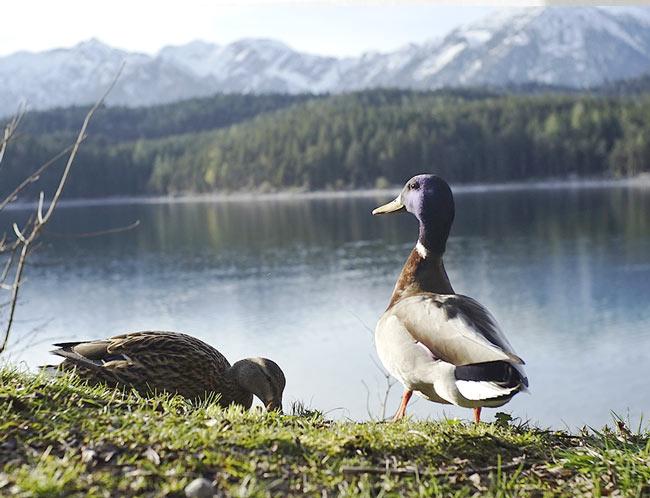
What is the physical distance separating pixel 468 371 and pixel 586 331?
12.4m

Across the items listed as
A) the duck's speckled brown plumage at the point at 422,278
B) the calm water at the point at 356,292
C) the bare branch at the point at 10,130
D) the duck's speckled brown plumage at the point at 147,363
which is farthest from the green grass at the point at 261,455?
the calm water at the point at 356,292

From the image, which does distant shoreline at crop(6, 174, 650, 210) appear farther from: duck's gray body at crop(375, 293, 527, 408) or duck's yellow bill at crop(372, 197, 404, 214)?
duck's gray body at crop(375, 293, 527, 408)

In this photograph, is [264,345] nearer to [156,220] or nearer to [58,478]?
[58,478]

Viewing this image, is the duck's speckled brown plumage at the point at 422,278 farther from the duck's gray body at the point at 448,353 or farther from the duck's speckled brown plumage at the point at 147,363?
the duck's speckled brown plumage at the point at 147,363

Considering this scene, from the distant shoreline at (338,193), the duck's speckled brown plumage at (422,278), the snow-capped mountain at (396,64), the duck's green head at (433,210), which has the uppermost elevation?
the snow-capped mountain at (396,64)

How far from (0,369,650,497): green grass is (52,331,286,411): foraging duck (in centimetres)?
48

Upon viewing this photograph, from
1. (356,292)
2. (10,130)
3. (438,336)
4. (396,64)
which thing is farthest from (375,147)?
(396,64)

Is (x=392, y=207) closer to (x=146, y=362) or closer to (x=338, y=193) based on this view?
(x=146, y=362)

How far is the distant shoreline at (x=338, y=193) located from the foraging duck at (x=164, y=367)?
1208 inches

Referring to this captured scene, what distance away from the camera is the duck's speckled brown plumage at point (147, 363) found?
9.89 ft

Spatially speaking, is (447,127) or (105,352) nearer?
(105,352)

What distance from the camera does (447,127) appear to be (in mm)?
46406

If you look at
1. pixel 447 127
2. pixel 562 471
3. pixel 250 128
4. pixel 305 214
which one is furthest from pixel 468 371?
pixel 250 128

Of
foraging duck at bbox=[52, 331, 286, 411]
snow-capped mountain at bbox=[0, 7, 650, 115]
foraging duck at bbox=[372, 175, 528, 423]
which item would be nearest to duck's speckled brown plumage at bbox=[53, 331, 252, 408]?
foraging duck at bbox=[52, 331, 286, 411]
